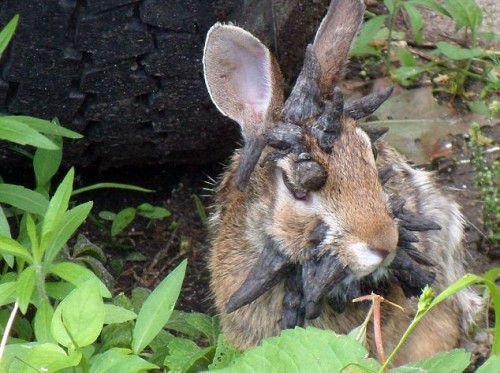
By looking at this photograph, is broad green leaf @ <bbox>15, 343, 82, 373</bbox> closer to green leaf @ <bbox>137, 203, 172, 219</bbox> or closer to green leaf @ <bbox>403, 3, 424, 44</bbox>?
green leaf @ <bbox>137, 203, 172, 219</bbox>

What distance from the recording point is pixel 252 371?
9.12 feet

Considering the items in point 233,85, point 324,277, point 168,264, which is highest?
point 233,85

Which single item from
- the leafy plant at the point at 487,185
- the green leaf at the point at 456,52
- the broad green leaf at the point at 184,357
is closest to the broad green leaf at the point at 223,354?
the broad green leaf at the point at 184,357

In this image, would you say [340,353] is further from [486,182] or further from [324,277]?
[486,182]

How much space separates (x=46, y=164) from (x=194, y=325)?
32.0 inches

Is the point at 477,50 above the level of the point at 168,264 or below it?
above

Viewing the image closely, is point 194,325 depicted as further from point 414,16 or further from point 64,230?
point 414,16

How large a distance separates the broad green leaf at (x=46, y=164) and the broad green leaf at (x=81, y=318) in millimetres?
1223

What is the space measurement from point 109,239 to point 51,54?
964mm

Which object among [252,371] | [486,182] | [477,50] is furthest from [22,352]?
[477,50]

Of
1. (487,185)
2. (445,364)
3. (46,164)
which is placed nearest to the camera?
(445,364)

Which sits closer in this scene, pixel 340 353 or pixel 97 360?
pixel 340 353

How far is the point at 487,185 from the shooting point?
15.7ft

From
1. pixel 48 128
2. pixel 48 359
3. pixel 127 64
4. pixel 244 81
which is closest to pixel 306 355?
pixel 48 359
